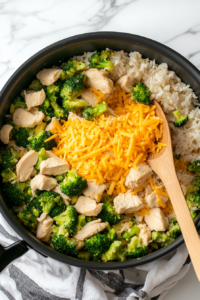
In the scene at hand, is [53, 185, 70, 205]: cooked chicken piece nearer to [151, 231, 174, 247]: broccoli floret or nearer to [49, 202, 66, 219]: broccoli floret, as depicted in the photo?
[49, 202, 66, 219]: broccoli floret

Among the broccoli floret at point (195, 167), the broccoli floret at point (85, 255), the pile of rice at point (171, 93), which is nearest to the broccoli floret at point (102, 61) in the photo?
the pile of rice at point (171, 93)

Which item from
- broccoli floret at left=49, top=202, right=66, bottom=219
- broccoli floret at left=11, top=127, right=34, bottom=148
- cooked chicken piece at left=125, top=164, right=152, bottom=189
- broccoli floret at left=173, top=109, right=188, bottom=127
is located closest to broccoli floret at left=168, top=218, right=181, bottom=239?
cooked chicken piece at left=125, top=164, right=152, bottom=189

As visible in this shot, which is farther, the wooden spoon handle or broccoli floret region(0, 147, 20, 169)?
broccoli floret region(0, 147, 20, 169)

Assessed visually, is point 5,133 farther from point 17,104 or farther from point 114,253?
point 114,253

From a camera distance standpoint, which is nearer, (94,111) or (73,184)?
(73,184)

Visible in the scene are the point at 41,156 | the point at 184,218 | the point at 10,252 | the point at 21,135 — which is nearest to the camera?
the point at 10,252

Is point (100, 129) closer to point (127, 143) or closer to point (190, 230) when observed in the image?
point (127, 143)

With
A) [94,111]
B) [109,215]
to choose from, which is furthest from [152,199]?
[94,111]

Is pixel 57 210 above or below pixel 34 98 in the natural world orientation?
below
